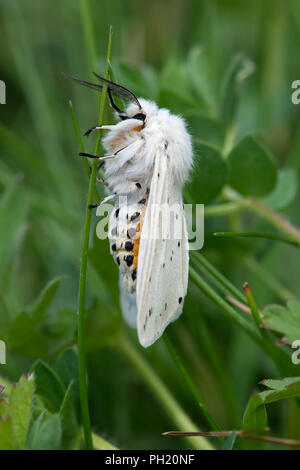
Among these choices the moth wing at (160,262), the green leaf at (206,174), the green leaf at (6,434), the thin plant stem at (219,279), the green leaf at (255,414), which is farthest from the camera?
the green leaf at (206,174)

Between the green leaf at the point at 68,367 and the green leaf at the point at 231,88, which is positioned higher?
the green leaf at the point at 231,88

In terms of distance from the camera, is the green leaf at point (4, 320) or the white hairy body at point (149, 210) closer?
the white hairy body at point (149, 210)

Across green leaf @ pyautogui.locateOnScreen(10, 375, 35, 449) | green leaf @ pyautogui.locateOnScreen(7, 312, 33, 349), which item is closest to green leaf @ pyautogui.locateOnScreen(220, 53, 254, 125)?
green leaf @ pyautogui.locateOnScreen(7, 312, 33, 349)

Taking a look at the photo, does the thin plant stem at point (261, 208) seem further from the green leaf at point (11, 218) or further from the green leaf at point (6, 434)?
the green leaf at point (6, 434)

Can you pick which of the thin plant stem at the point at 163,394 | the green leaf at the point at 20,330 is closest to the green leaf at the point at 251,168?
the thin plant stem at the point at 163,394

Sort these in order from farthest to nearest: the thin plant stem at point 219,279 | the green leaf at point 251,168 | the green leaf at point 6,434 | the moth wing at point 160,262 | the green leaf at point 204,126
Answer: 1. the green leaf at point 204,126
2. the green leaf at point 251,168
3. the thin plant stem at point 219,279
4. the moth wing at point 160,262
5. the green leaf at point 6,434

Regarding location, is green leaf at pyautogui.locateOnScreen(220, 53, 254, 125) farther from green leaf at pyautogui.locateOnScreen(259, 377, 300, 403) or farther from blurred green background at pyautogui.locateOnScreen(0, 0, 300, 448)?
green leaf at pyautogui.locateOnScreen(259, 377, 300, 403)

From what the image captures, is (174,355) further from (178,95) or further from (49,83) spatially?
(49,83)
